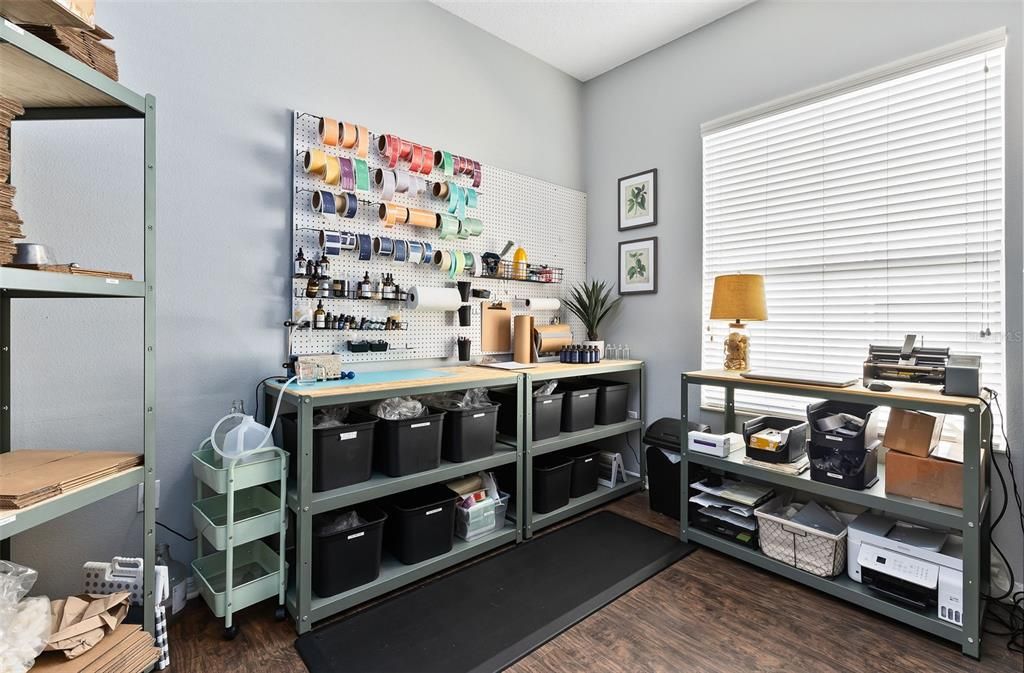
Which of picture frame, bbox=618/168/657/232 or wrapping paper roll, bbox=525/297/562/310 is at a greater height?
picture frame, bbox=618/168/657/232

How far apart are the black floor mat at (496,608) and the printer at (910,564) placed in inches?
29.6

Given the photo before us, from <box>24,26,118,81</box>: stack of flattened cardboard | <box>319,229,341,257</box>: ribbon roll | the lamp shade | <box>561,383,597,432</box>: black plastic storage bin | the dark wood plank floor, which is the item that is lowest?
the dark wood plank floor

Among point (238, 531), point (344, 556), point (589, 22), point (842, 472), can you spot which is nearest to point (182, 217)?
point (238, 531)

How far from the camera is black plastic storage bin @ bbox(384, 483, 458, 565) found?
2.12 metres

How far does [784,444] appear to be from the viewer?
2.24 meters

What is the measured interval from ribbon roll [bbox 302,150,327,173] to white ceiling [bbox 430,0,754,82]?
132 centimetres

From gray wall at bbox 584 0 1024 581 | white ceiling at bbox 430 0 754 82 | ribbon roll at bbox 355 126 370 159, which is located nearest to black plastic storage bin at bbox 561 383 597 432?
gray wall at bbox 584 0 1024 581

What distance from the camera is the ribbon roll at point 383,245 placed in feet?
8.11

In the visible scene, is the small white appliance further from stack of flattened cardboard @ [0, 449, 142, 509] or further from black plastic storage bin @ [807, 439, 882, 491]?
stack of flattened cardboard @ [0, 449, 142, 509]

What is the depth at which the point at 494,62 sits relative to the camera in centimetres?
313

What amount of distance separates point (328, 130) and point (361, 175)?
0.25m

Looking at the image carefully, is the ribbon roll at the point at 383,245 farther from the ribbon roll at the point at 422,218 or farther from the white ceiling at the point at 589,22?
the white ceiling at the point at 589,22

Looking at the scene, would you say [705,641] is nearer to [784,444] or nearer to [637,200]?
[784,444]

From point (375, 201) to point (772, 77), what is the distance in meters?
2.35
